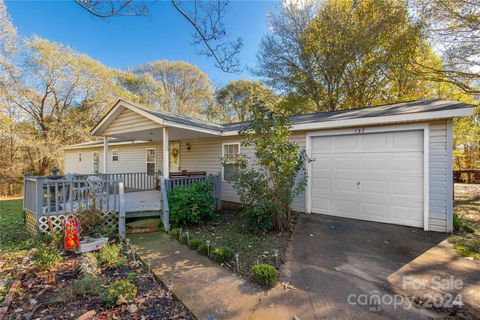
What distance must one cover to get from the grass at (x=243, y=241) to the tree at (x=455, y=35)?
944 cm

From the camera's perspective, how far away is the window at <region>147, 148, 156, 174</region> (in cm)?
1126

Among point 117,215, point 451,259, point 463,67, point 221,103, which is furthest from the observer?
point 221,103

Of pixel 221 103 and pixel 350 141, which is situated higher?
pixel 221 103

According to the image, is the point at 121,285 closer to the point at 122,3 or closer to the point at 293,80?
the point at 122,3

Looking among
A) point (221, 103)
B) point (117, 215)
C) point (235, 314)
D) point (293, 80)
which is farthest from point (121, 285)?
point (221, 103)

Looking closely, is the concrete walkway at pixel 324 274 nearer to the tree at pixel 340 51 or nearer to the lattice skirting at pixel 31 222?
the lattice skirting at pixel 31 222

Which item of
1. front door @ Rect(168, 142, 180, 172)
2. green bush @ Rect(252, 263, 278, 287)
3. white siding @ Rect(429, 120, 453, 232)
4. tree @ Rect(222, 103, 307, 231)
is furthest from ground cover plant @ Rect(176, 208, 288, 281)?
front door @ Rect(168, 142, 180, 172)

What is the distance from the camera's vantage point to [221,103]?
72.1ft

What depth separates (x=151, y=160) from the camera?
11391mm

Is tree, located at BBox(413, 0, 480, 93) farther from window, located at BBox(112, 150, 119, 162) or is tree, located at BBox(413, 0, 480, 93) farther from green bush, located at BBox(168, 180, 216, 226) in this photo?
window, located at BBox(112, 150, 119, 162)

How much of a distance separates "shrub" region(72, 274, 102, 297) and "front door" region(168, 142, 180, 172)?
7.39 meters

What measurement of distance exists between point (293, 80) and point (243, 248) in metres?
12.2

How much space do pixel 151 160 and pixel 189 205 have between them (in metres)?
6.63

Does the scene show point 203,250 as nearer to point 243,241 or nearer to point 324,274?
point 243,241
